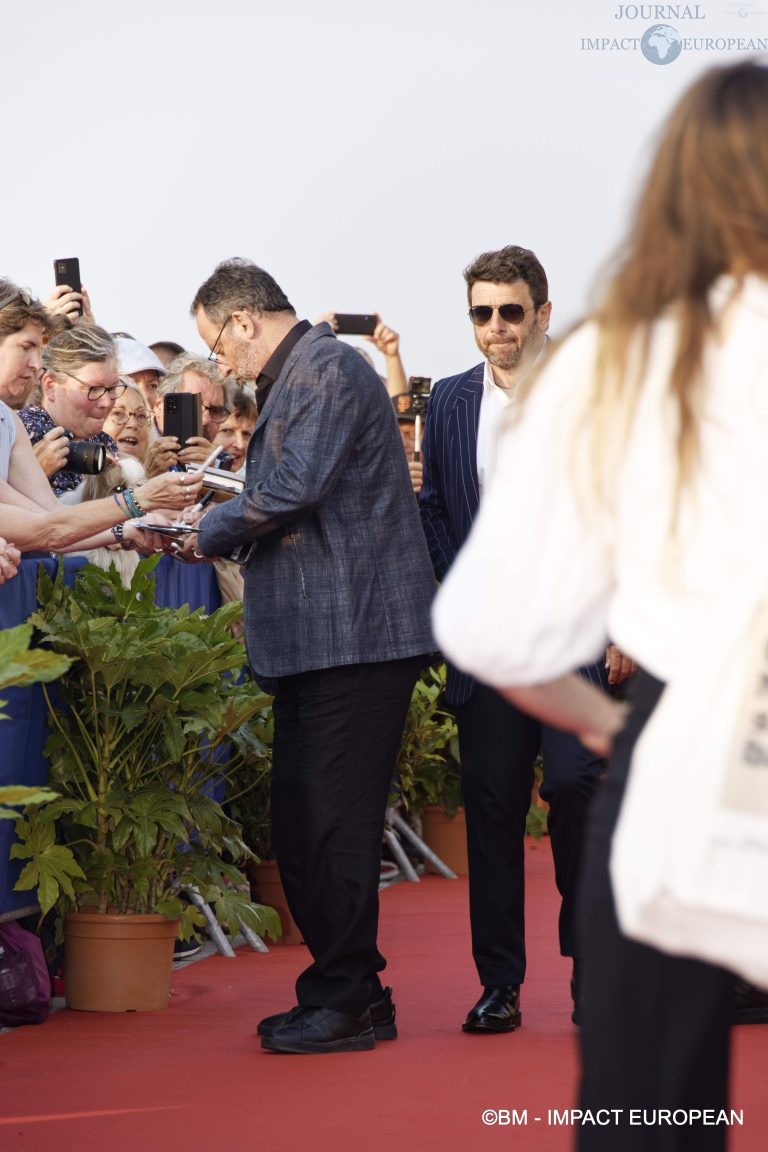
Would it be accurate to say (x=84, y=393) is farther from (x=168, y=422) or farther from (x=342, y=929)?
(x=342, y=929)

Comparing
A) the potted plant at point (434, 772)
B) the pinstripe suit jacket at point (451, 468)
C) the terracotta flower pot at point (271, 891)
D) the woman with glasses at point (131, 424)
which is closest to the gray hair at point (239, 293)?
the pinstripe suit jacket at point (451, 468)

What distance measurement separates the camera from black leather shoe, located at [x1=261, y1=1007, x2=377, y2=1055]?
4297mm

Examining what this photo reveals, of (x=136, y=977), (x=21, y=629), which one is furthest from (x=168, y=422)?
(x=21, y=629)

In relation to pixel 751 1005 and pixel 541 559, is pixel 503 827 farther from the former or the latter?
pixel 541 559

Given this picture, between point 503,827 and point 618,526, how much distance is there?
3.07 meters

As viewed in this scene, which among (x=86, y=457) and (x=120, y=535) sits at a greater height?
(x=86, y=457)

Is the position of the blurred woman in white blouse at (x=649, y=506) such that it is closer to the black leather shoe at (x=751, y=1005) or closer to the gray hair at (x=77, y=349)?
the black leather shoe at (x=751, y=1005)

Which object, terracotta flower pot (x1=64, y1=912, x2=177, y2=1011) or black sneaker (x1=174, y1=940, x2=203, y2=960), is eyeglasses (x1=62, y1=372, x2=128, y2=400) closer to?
terracotta flower pot (x1=64, y1=912, x2=177, y2=1011)

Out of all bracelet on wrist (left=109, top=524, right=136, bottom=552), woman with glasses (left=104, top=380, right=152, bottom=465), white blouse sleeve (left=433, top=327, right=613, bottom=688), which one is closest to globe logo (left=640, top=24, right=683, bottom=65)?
woman with glasses (left=104, top=380, right=152, bottom=465)

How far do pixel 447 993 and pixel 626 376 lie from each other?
3.80 metres

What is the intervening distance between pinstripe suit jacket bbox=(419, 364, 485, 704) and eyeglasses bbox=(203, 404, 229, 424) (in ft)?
6.69

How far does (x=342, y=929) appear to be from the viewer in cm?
432

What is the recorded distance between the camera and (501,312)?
16.2 ft

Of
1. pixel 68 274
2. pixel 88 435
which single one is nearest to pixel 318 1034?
pixel 88 435
